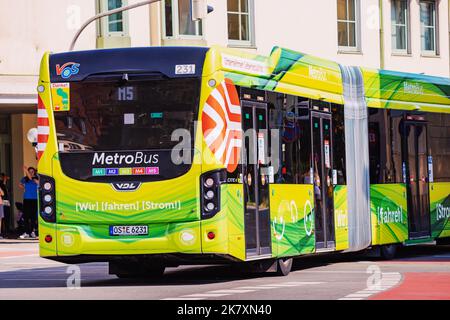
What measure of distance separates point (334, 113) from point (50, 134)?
5547 mm

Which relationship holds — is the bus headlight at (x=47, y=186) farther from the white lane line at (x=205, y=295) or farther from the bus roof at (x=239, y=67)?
the white lane line at (x=205, y=295)

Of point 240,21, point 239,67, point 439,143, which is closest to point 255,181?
point 239,67

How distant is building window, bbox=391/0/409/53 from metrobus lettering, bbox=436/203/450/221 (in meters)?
23.7

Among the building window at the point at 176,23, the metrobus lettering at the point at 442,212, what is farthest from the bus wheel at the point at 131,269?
the building window at the point at 176,23

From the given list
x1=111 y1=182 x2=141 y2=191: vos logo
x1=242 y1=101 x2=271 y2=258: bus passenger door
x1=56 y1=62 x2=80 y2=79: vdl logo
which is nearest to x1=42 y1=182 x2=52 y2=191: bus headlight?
x1=111 y1=182 x2=141 y2=191: vos logo

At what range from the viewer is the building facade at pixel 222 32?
130ft

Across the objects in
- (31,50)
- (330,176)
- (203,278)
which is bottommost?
(203,278)

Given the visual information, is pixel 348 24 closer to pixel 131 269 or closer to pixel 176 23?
pixel 176 23

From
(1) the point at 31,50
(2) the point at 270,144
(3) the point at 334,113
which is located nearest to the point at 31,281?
(2) the point at 270,144

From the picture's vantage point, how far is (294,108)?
2019 centimetres

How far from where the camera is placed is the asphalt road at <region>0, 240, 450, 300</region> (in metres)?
16.0

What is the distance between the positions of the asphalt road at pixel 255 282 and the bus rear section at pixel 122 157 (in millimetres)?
637

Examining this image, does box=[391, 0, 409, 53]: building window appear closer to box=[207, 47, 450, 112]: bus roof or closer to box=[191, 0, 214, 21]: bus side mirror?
box=[191, 0, 214, 21]: bus side mirror
